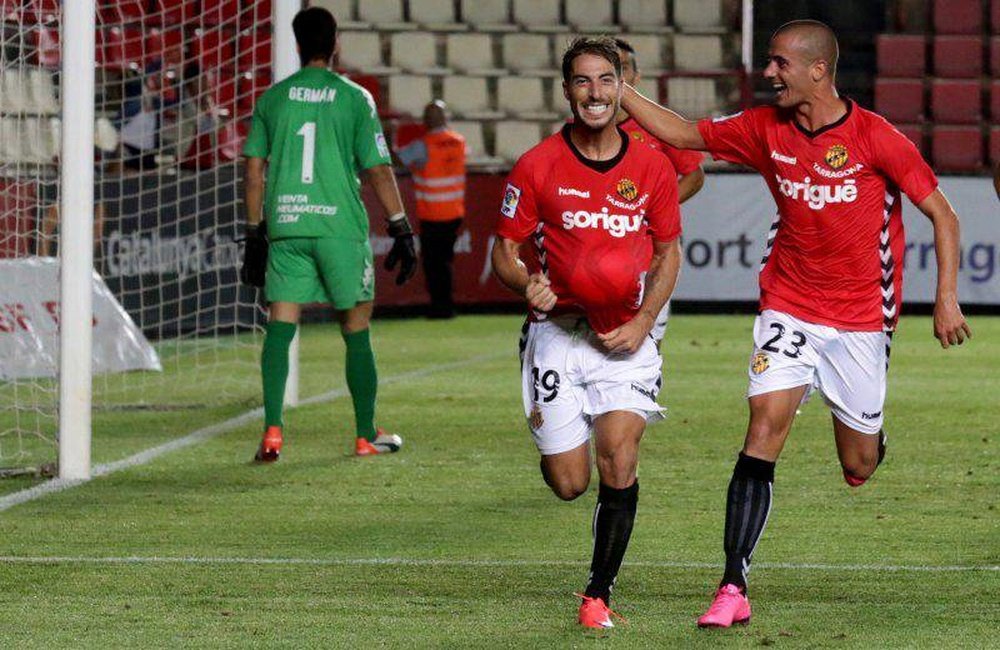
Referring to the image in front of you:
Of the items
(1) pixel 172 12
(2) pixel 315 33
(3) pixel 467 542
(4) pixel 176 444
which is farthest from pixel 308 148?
(1) pixel 172 12

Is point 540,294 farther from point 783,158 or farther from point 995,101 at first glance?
point 995,101

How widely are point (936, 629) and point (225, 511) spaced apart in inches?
124

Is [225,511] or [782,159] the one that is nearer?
[782,159]

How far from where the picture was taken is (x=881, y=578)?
6.18 m

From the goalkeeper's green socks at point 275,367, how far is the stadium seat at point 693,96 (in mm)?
13082

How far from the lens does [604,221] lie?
18.2 ft

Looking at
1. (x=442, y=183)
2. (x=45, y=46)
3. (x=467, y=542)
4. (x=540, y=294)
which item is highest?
(x=45, y=46)

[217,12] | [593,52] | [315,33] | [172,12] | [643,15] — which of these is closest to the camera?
[593,52]

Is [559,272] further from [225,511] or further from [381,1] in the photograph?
[381,1]

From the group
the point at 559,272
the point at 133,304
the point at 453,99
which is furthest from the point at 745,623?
the point at 453,99

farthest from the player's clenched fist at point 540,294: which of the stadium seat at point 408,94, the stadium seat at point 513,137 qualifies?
the stadium seat at point 408,94

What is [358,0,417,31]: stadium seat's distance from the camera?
23.4 metres

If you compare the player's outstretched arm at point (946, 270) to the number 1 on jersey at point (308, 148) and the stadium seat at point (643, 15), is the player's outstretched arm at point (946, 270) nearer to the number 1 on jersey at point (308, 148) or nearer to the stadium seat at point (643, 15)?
the number 1 on jersey at point (308, 148)

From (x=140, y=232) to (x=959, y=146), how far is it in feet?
34.9
